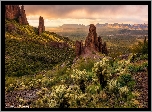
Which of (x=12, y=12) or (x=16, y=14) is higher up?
(x=12, y=12)

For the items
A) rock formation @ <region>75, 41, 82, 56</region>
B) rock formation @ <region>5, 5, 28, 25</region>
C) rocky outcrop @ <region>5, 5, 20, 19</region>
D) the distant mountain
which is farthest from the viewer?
rock formation @ <region>5, 5, 28, 25</region>

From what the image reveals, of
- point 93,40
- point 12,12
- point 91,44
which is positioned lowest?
point 91,44

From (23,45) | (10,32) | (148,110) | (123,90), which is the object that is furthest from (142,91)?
(10,32)

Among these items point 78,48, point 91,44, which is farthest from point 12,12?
point 91,44

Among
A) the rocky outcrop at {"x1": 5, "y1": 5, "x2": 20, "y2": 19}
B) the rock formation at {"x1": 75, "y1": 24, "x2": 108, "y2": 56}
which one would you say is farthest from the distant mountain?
the rocky outcrop at {"x1": 5, "y1": 5, "x2": 20, "y2": 19}

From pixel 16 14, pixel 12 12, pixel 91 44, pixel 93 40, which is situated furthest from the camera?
pixel 16 14

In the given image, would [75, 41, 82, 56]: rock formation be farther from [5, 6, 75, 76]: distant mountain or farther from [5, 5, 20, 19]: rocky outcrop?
[5, 5, 20, 19]: rocky outcrop

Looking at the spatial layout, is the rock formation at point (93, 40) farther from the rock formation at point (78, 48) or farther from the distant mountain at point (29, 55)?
the distant mountain at point (29, 55)

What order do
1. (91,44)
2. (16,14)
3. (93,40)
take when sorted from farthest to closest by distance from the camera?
(16,14), (91,44), (93,40)

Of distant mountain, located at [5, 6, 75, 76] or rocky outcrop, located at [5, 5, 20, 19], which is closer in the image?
distant mountain, located at [5, 6, 75, 76]

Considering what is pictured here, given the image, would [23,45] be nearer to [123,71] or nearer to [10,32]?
[10,32]

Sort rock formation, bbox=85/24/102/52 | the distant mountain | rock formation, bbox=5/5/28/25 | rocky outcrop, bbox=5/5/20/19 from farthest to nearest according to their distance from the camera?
rock formation, bbox=5/5/28/25, rocky outcrop, bbox=5/5/20/19, the distant mountain, rock formation, bbox=85/24/102/52

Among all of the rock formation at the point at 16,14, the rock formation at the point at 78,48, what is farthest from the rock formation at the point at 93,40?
the rock formation at the point at 16,14

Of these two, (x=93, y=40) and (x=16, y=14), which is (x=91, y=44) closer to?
(x=93, y=40)
